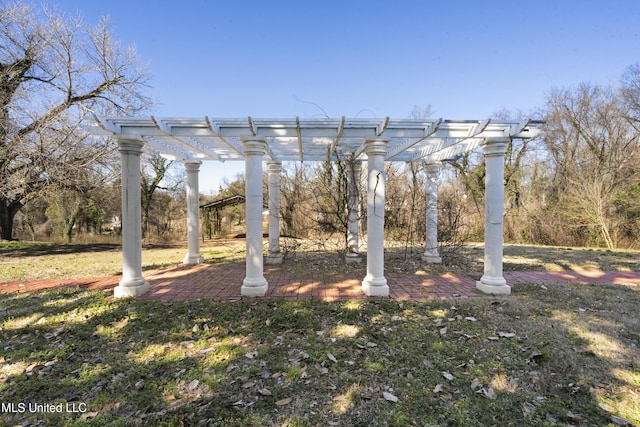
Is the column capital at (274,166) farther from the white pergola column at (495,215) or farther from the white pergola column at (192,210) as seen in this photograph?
the white pergola column at (495,215)

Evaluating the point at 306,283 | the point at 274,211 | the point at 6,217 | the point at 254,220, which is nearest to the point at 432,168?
the point at 274,211

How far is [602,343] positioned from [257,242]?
15.4 feet

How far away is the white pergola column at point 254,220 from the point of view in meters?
4.84

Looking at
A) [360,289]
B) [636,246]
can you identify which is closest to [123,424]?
[360,289]

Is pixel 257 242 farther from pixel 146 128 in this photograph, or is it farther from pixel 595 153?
pixel 595 153

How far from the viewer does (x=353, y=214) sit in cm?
777

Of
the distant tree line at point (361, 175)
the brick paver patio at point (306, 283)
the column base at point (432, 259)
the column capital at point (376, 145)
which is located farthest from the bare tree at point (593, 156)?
the column capital at point (376, 145)

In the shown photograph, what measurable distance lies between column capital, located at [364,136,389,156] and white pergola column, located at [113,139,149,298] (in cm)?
385

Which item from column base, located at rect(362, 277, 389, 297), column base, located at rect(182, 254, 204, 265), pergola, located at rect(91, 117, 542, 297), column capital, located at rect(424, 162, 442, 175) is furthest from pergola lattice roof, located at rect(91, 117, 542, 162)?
column base, located at rect(182, 254, 204, 265)

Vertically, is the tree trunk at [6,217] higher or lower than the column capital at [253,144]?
lower

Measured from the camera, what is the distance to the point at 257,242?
194 inches

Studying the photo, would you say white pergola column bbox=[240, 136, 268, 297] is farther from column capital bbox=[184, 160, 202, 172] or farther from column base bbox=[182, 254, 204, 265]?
column base bbox=[182, 254, 204, 265]

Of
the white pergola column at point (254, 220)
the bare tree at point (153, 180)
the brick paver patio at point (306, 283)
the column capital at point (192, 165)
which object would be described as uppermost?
the bare tree at point (153, 180)

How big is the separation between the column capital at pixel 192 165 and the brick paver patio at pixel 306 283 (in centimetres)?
250
